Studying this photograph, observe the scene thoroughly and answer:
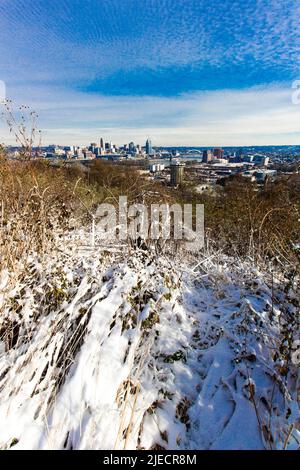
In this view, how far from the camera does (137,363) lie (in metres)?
1.97

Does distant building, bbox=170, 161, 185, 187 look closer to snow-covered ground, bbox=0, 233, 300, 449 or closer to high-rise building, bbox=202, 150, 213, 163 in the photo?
high-rise building, bbox=202, 150, 213, 163

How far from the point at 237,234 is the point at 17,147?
185 inches

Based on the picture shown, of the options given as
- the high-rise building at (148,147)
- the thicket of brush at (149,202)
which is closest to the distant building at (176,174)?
the thicket of brush at (149,202)

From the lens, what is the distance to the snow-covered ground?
1514 mm

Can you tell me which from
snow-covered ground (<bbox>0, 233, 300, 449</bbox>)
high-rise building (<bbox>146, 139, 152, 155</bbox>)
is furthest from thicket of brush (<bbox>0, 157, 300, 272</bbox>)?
high-rise building (<bbox>146, 139, 152, 155</bbox>)

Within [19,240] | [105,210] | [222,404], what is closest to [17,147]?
[105,210]

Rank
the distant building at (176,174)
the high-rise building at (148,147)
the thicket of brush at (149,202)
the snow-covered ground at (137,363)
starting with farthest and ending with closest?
1. the high-rise building at (148,147)
2. the distant building at (176,174)
3. the thicket of brush at (149,202)
4. the snow-covered ground at (137,363)

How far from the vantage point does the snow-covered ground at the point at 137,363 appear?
1.51 metres

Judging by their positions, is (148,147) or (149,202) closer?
(149,202)

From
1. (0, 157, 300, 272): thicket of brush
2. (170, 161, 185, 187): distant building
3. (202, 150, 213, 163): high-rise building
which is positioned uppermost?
(202, 150, 213, 163): high-rise building

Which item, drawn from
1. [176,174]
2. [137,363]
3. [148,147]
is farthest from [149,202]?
[148,147]

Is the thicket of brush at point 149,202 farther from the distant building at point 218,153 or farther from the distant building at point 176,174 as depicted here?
the distant building at point 218,153

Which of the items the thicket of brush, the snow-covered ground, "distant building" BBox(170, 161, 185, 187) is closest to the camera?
the snow-covered ground

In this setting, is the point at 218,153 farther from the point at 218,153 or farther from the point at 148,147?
the point at 148,147
